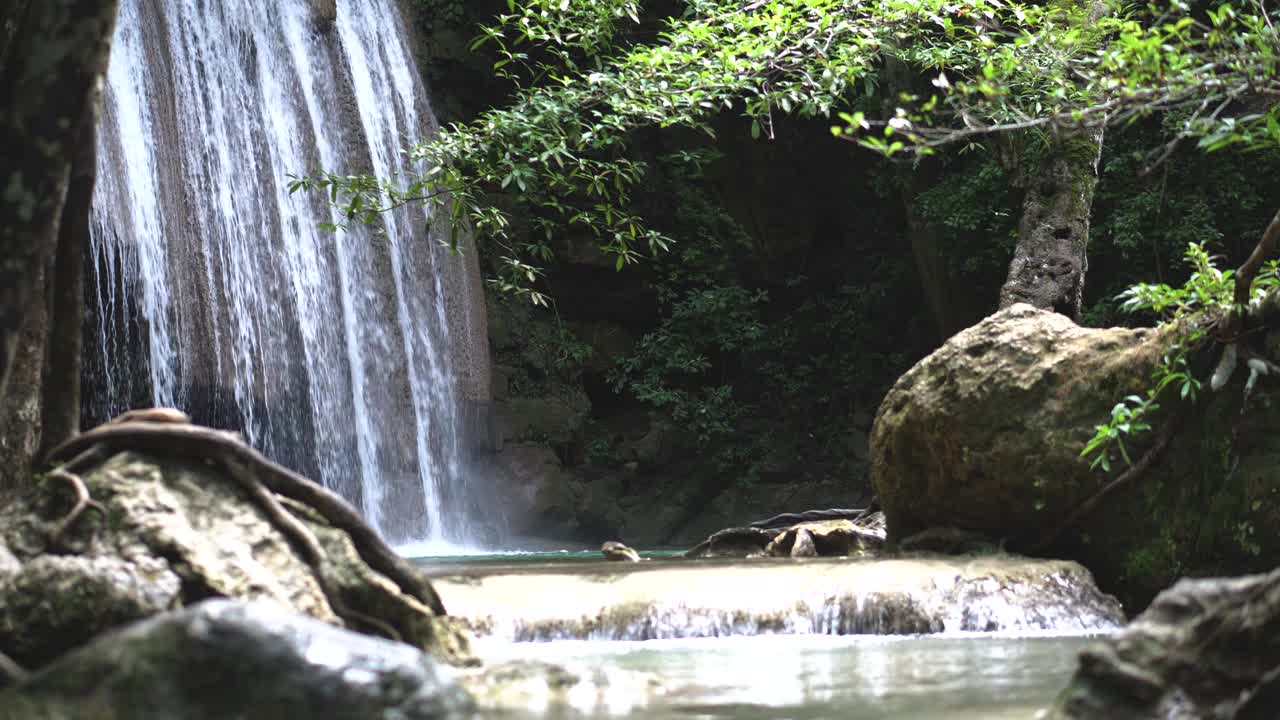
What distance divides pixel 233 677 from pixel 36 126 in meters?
1.52

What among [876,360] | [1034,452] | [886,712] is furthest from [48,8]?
Result: [876,360]

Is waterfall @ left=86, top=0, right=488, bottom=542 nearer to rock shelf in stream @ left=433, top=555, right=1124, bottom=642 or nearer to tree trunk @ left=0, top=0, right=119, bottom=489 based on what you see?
rock shelf in stream @ left=433, top=555, right=1124, bottom=642

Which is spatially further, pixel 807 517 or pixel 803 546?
pixel 807 517

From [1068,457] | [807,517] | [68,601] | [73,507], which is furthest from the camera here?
[807,517]

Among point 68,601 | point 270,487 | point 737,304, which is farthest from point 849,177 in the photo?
point 68,601

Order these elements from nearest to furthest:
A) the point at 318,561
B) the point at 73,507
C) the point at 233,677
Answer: the point at 233,677 < the point at 73,507 < the point at 318,561

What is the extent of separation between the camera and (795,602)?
618 cm

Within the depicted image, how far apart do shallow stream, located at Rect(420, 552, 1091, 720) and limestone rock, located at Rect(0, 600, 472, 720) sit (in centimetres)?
66

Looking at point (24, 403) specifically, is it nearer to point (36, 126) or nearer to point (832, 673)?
point (36, 126)

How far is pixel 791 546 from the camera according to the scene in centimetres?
866

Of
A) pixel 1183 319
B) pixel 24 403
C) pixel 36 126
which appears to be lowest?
pixel 1183 319

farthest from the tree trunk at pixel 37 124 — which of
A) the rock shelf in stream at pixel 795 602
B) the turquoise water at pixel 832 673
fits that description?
the rock shelf in stream at pixel 795 602

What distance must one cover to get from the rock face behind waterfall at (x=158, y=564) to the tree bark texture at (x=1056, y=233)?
6.28m

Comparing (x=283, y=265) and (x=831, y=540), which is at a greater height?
(x=283, y=265)
